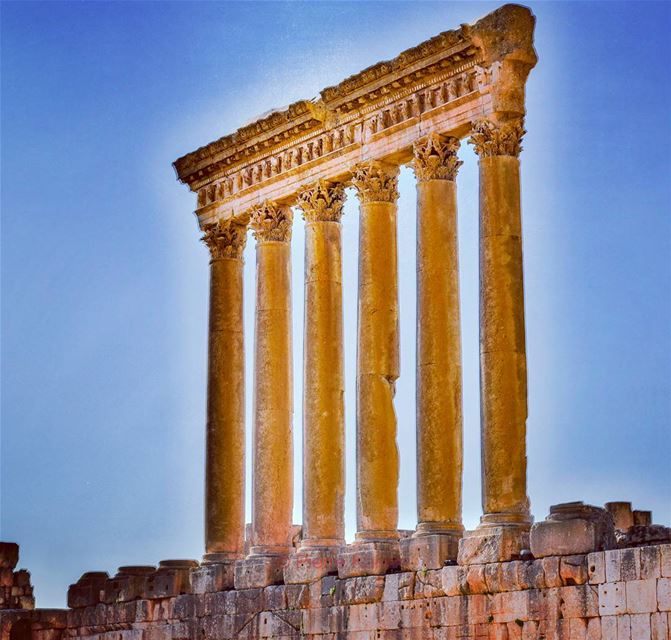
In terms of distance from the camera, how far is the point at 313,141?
39.2 m

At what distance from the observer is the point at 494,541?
105 ft

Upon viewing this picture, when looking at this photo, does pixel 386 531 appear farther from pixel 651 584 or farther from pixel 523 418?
pixel 651 584

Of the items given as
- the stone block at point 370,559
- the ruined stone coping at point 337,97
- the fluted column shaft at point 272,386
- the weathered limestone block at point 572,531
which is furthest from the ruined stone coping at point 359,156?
the weathered limestone block at point 572,531

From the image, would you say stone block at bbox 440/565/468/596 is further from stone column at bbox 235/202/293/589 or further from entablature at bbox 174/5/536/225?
entablature at bbox 174/5/536/225

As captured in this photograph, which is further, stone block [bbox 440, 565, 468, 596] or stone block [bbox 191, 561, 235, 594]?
stone block [bbox 191, 561, 235, 594]

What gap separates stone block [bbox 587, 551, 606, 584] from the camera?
1174 inches

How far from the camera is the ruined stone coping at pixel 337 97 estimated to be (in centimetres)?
3462

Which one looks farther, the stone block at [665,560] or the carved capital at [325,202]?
the carved capital at [325,202]

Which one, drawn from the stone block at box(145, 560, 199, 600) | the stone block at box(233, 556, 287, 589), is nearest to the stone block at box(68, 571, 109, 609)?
the stone block at box(145, 560, 199, 600)

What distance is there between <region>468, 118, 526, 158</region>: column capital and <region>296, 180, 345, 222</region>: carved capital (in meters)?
5.26

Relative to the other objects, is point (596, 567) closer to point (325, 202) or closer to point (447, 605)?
point (447, 605)

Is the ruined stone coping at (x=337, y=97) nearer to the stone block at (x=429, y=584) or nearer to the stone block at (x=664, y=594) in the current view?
the stone block at (x=429, y=584)

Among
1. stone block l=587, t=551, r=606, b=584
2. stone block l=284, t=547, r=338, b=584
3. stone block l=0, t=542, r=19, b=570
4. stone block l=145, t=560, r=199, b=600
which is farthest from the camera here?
stone block l=0, t=542, r=19, b=570

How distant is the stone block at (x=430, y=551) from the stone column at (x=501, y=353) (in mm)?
894
